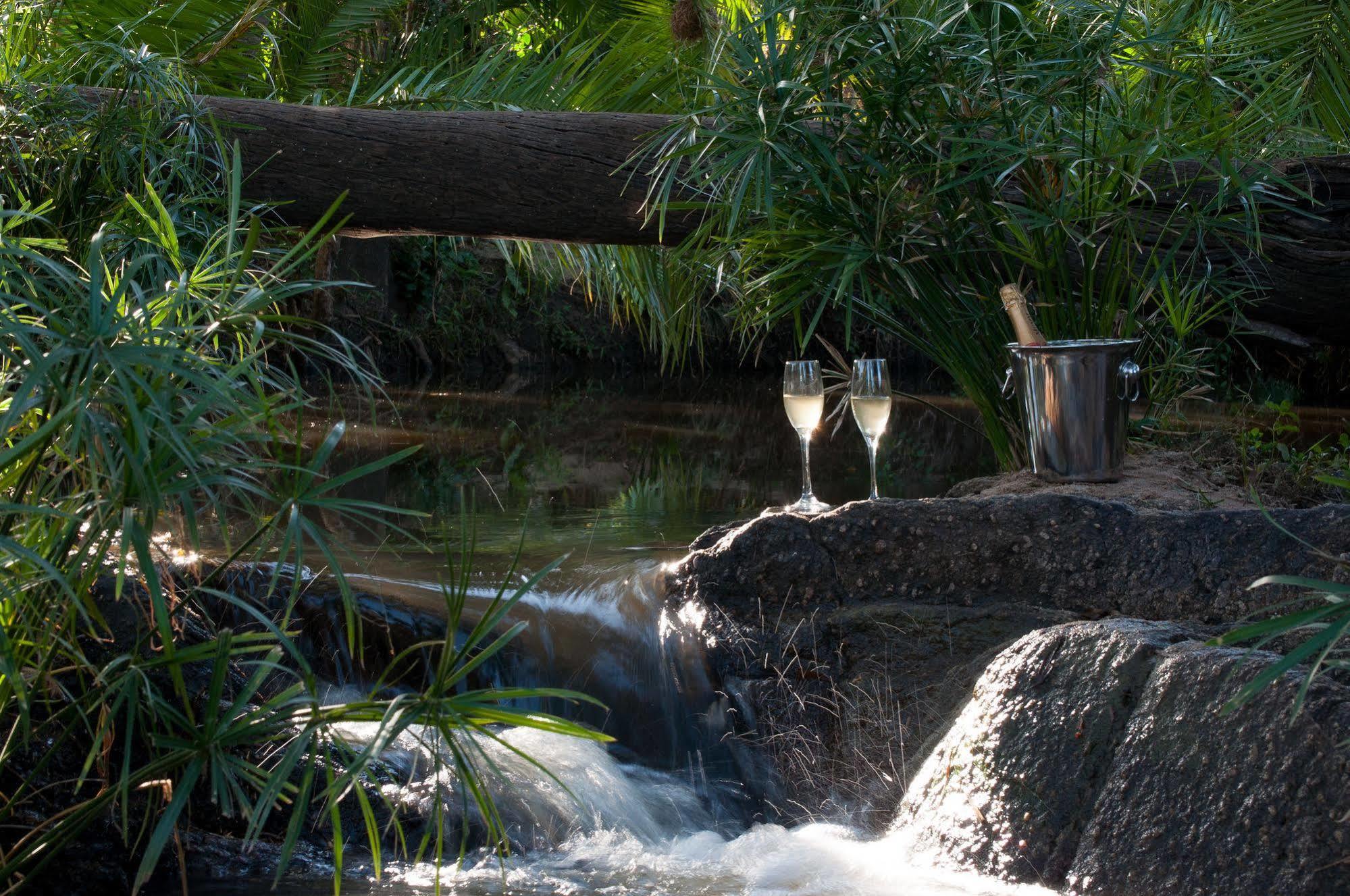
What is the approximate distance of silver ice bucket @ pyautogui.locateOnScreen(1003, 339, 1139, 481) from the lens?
3266 millimetres

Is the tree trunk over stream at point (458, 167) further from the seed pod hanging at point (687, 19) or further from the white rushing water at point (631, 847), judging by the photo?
the seed pod hanging at point (687, 19)

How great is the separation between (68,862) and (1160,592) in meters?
2.21

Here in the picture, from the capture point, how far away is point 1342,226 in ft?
14.2

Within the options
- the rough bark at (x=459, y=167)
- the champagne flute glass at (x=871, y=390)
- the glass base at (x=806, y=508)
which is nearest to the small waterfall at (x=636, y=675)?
the glass base at (x=806, y=508)

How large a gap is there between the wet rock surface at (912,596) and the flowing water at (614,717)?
115 millimetres

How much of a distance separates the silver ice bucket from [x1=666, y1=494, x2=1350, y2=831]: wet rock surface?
431 mm

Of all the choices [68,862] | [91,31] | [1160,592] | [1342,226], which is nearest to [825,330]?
[91,31]

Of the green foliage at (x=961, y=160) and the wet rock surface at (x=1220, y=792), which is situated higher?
the green foliage at (x=961, y=160)

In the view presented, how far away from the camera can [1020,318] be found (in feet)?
11.0

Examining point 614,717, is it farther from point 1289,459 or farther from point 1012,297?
point 1289,459

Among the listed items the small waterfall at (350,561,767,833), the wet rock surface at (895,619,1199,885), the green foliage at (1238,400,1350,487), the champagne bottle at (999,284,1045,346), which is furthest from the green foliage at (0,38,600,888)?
the green foliage at (1238,400,1350,487)

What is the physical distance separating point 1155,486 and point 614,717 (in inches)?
61.9

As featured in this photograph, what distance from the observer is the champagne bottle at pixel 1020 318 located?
3340mm

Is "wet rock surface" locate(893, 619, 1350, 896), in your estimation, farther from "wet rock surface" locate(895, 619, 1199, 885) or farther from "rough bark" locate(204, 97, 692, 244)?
"rough bark" locate(204, 97, 692, 244)
